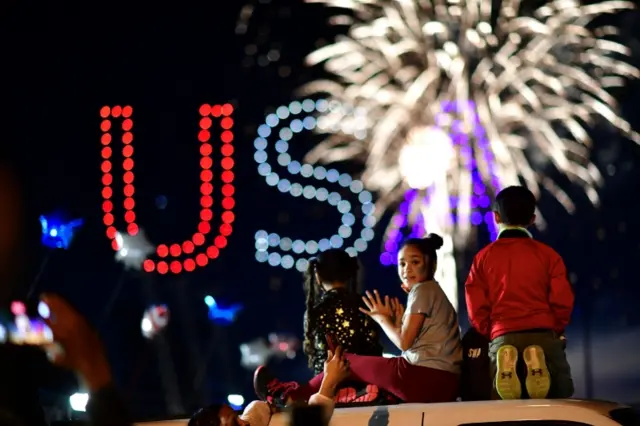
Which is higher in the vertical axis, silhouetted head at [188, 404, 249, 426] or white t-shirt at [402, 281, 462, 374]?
white t-shirt at [402, 281, 462, 374]

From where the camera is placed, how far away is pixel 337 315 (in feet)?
21.3

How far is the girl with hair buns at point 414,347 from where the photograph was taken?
5.95 meters

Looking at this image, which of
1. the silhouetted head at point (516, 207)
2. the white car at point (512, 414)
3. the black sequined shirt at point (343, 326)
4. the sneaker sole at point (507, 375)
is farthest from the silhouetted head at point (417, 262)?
the white car at point (512, 414)

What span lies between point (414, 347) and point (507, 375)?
72cm

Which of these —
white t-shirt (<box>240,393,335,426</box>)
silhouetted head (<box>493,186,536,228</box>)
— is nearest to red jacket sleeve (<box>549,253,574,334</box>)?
silhouetted head (<box>493,186,536,228</box>)

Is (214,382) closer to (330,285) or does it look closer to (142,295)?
(142,295)

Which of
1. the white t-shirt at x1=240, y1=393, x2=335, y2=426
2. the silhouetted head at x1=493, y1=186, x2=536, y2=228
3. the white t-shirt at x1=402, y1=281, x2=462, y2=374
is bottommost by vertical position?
the white t-shirt at x1=240, y1=393, x2=335, y2=426

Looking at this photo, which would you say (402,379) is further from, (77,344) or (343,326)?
(77,344)

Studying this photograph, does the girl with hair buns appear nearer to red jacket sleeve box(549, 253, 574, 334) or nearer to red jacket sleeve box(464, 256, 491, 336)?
red jacket sleeve box(464, 256, 491, 336)

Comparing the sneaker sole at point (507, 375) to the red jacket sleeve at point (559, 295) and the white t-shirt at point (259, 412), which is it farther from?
the white t-shirt at point (259, 412)

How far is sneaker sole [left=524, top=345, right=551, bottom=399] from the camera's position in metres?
5.54

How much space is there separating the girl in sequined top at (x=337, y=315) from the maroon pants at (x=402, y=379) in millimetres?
376

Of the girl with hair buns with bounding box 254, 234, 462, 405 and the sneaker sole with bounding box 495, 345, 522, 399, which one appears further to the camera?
the girl with hair buns with bounding box 254, 234, 462, 405

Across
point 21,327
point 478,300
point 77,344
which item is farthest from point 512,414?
point 77,344
